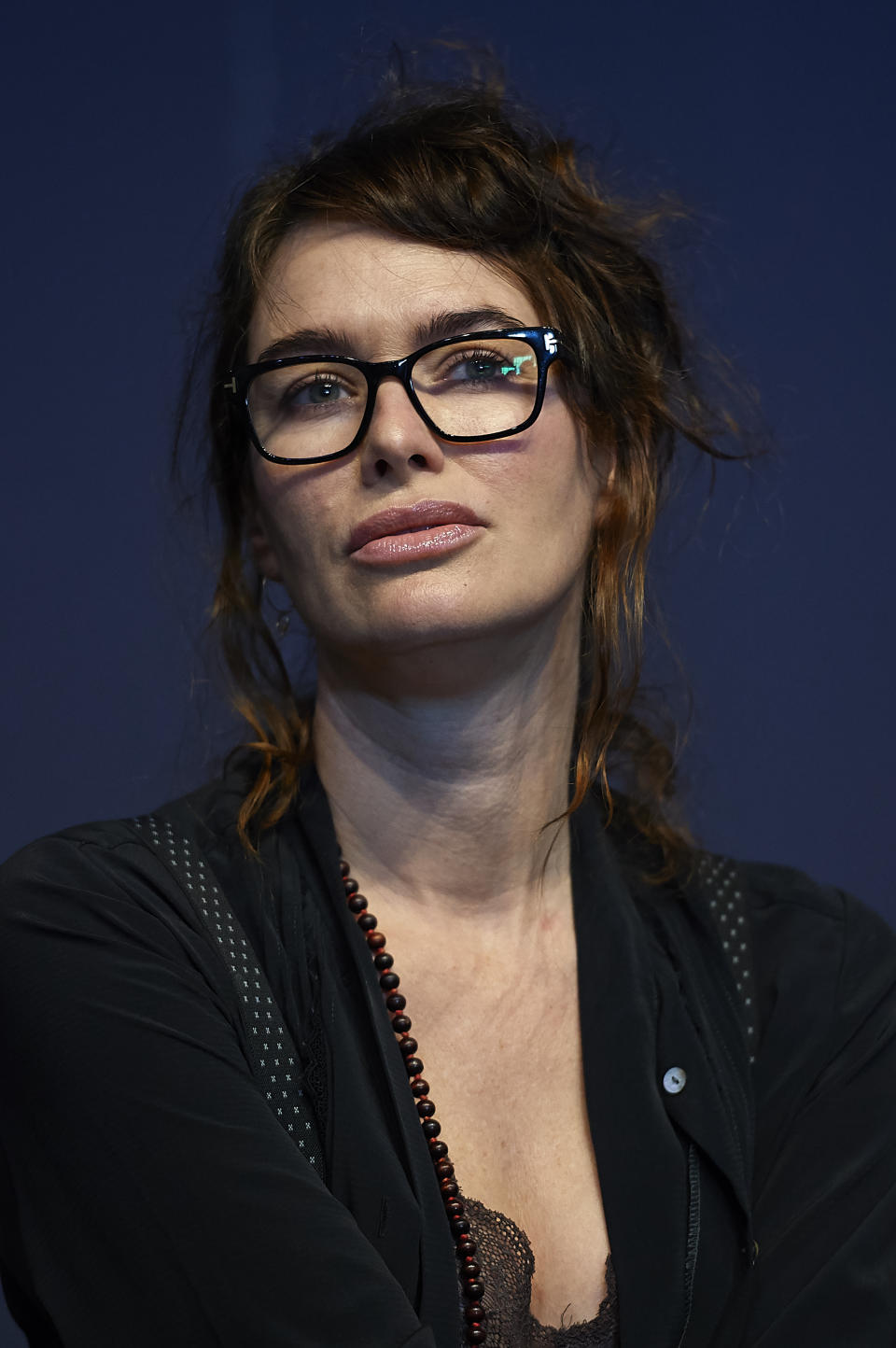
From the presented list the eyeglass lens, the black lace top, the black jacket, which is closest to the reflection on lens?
the eyeglass lens

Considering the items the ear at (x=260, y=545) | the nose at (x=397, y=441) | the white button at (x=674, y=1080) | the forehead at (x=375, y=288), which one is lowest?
the white button at (x=674, y=1080)

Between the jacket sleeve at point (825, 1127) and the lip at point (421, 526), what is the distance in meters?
0.56

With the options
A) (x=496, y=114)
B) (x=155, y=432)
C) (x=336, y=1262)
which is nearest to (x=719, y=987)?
(x=336, y=1262)

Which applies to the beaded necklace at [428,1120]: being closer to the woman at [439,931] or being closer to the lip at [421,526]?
the woman at [439,931]

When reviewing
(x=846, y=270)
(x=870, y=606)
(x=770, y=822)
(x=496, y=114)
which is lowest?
(x=770, y=822)

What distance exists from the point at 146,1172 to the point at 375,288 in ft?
2.68

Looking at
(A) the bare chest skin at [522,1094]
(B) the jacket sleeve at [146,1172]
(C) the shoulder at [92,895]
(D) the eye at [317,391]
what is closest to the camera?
(B) the jacket sleeve at [146,1172]

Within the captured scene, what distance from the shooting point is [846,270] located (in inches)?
93.1

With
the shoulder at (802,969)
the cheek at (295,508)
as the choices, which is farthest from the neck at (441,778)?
the shoulder at (802,969)

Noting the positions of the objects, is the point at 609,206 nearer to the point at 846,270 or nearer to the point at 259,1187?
the point at 846,270

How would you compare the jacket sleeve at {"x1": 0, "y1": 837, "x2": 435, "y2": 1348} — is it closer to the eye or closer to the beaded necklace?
the beaded necklace

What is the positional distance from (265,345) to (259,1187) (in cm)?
82

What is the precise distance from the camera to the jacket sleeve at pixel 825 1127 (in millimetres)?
1417

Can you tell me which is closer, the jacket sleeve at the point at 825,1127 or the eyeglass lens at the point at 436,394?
the jacket sleeve at the point at 825,1127
